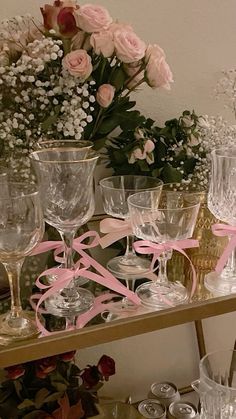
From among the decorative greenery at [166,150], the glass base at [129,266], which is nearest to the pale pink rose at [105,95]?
the decorative greenery at [166,150]

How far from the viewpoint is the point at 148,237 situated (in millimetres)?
802

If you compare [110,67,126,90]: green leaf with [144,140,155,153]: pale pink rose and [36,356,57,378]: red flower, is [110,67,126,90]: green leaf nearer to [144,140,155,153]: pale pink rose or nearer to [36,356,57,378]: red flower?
[144,140,155,153]: pale pink rose

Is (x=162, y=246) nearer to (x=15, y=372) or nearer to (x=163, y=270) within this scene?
(x=163, y=270)

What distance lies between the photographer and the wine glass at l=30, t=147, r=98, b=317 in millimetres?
721

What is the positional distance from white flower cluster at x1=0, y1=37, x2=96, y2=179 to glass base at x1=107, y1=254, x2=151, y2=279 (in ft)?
0.62

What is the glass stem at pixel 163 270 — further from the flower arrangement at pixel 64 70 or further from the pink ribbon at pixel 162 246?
the flower arrangement at pixel 64 70

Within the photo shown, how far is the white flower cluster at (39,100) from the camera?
Answer: 2.65ft

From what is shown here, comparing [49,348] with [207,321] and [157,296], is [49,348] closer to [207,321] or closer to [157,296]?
[157,296]

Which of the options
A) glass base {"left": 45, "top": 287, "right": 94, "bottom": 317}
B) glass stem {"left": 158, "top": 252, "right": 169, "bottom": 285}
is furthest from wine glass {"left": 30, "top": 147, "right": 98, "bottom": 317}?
glass stem {"left": 158, "top": 252, "right": 169, "bottom": 285}

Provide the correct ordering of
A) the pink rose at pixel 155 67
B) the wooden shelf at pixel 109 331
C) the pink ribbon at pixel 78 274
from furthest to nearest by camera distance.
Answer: the pink rose at pixel 155 67 → the pink ribbon at pixel 78 274 → the wooden shelf at pixel 109 331

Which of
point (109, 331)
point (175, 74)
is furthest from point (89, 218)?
point (175, 74)

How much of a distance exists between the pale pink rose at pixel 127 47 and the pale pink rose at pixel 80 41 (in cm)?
4

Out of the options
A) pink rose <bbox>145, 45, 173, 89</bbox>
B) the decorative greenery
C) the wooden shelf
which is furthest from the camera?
the decorative greenery

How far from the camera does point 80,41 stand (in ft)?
2.74
